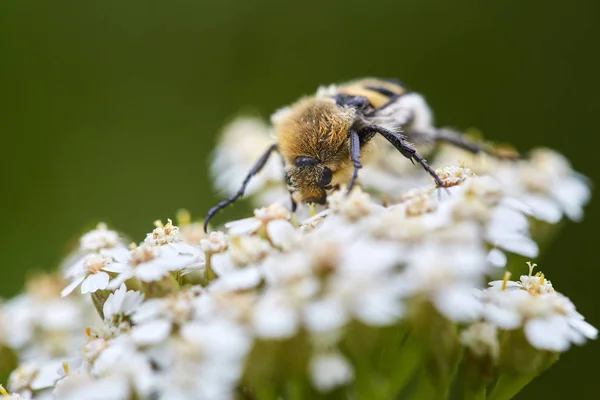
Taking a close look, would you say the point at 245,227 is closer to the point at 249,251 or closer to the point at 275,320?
the point at 249,251

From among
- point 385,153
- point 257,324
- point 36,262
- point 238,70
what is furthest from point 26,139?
point 257,324

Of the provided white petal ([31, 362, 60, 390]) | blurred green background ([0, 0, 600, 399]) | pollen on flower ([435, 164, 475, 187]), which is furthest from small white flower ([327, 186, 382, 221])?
blurred green background ([0, 0, 600, 399])

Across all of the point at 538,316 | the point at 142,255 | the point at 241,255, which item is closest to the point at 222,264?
the point at 241,255

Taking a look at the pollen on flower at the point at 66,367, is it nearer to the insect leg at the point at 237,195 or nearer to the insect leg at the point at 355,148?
the insect leg at the point at 237,195

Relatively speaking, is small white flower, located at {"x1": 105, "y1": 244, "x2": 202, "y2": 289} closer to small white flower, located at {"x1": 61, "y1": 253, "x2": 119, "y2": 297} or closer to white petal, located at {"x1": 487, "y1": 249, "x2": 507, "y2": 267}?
small white flower, located at {"x1": 61, "y1": 253, "x2": 119, "y2": 297}

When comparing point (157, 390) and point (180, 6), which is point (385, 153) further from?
point (180, 6)

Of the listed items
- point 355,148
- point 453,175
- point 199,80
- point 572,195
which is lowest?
point 572,195
